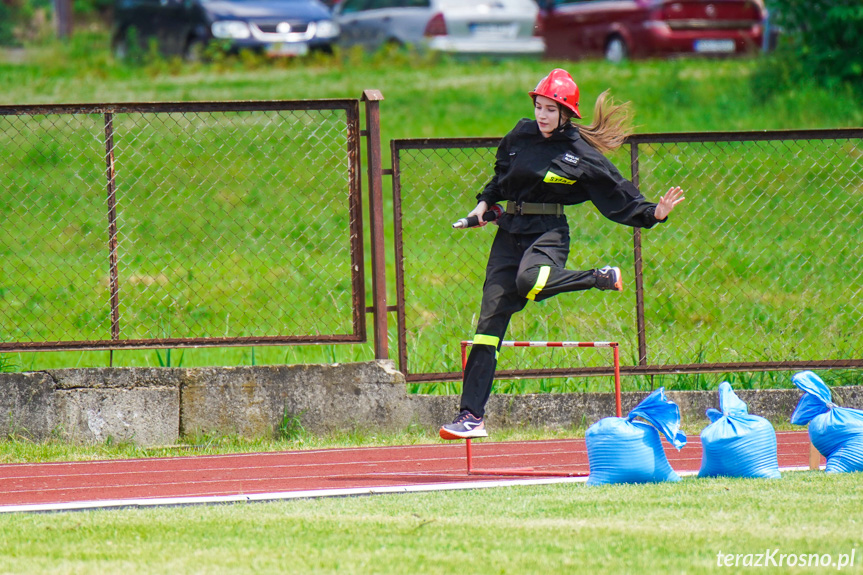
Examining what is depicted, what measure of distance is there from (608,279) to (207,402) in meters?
2.81

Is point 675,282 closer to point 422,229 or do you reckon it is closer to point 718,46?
point 422,229

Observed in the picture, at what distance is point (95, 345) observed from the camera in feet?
23.5

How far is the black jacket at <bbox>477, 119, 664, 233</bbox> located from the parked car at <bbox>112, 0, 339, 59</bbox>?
1382 cm

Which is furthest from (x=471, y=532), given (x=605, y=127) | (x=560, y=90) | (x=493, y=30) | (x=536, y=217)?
(x=493, y=30)

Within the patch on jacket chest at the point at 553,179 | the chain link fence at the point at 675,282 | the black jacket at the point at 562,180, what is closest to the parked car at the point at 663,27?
the chain link fence at the point at 675,282

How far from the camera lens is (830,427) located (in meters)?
5.77

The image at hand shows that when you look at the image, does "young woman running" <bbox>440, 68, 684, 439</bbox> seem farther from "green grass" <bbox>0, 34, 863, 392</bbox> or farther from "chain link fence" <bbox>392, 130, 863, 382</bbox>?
"green grass" <bbox>0, 34, 863, 392</bbox>

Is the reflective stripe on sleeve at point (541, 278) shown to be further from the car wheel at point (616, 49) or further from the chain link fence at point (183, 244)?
the car wheel at point (616, 49)

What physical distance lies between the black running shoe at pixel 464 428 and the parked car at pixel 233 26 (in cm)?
1424

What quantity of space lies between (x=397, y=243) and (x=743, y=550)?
389cm

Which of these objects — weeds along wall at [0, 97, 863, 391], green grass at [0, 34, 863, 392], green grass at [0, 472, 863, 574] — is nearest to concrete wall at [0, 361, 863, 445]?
weeds along wall at [0, 97, 863, 391]

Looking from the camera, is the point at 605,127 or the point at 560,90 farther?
the point at 605,127


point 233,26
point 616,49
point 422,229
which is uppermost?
point 233,26

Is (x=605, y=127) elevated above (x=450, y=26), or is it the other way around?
(x=450, y=26)
